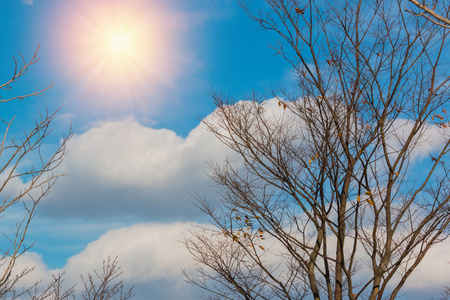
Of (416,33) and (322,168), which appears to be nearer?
(322,168)

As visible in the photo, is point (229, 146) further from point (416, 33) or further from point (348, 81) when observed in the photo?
point (416, 33)

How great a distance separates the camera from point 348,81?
761cm

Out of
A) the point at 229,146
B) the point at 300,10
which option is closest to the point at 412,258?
the point at 229,146

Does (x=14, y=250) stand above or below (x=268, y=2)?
below

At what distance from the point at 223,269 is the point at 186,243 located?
1.14 metres

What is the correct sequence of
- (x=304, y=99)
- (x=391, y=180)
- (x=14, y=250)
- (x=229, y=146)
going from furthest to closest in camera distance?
(x=229, y=146) → (x=304, y=99) → (x=391, y=180) → (x=14, y=250)

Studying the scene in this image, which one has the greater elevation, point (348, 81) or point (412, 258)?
point (348, 81)

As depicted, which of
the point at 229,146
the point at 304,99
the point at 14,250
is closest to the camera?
the point at 14,250

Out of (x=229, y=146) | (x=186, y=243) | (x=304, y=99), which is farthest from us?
(x=186, y=243)

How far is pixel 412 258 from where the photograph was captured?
7695 mm

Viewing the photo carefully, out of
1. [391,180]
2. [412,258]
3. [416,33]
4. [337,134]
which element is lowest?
[412,258]

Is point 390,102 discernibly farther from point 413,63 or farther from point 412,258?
point 412,258

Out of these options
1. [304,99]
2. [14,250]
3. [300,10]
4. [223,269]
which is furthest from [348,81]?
[14,250]

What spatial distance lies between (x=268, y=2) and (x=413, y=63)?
298 centimetres
